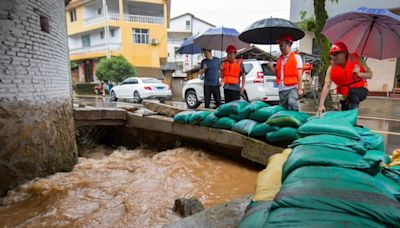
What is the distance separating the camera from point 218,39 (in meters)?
6.01

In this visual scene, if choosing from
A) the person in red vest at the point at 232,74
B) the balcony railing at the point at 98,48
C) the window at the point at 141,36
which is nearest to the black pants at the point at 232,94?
the person in red vest at the point at 232,74

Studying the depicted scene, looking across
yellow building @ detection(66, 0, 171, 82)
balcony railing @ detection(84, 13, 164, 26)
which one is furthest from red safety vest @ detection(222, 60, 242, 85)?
balcony railing @ detection(84, 13, 164, 26)

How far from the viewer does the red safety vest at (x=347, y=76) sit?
3.16 m

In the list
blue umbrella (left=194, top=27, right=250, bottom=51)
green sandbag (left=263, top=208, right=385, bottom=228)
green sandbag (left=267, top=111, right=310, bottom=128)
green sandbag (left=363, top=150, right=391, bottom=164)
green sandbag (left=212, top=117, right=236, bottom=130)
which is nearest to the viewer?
green sandbag (left=263, top=208, right=385, bottom=228)

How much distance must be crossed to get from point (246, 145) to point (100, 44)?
860 inches

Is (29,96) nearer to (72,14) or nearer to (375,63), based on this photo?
(375,63)

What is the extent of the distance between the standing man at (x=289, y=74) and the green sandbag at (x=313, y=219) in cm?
312

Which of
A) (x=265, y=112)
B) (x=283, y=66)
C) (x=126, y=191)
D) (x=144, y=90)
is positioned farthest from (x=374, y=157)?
(x=144, y=90)

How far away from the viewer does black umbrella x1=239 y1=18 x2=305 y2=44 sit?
440cm

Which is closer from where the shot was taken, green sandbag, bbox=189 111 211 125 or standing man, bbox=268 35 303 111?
standing man, bbox=268 35 303 111

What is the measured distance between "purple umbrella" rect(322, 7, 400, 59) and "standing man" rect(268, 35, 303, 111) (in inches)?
24.6

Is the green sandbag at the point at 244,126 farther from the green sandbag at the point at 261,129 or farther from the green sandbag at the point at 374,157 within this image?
the green sandbag at the point at 374,157

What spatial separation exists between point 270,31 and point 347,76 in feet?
6.05

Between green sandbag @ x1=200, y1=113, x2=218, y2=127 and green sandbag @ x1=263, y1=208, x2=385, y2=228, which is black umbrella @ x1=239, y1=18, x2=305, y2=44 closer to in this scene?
green sandbag @ x1=200, y1=113, x2=218, y2=127
